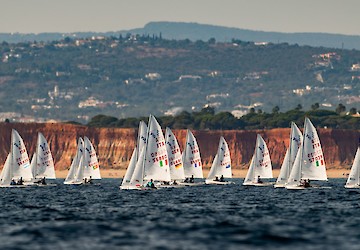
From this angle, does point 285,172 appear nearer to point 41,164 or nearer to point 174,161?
point 174,161

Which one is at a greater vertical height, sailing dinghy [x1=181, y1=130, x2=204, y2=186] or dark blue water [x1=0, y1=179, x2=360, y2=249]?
sailing dinghy [x1=181, y1=130, x2=204, y2=186]

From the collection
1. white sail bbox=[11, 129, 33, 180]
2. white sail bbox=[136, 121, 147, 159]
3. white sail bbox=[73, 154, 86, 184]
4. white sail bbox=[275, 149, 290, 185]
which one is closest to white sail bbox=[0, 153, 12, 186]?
white sail bbox=[11, 129, 33, 180]

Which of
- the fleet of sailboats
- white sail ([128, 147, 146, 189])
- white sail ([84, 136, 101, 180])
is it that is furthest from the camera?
white sail ([84, 136, 101, 180])

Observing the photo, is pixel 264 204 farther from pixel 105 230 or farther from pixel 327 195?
pixel 105 230

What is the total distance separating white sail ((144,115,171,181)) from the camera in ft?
330

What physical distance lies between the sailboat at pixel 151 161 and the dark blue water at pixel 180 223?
8045mm

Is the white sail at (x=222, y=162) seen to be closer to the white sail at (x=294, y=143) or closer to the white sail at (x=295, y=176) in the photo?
the white sail at (x=294, y=143)

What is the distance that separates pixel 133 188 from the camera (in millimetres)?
102125

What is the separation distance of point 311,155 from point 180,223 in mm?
45690

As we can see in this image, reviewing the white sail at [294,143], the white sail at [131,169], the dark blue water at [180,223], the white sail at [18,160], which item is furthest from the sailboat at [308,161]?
the white sail at [18,160]

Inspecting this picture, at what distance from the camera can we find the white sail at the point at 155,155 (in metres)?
101

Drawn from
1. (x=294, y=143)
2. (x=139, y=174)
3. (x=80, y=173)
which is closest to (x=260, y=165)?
(x=294, y=143)

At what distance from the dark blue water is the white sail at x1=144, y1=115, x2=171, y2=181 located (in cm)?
842

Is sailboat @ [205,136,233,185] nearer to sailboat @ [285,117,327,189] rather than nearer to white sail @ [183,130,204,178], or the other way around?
white sail @ [183,130,204,178]
